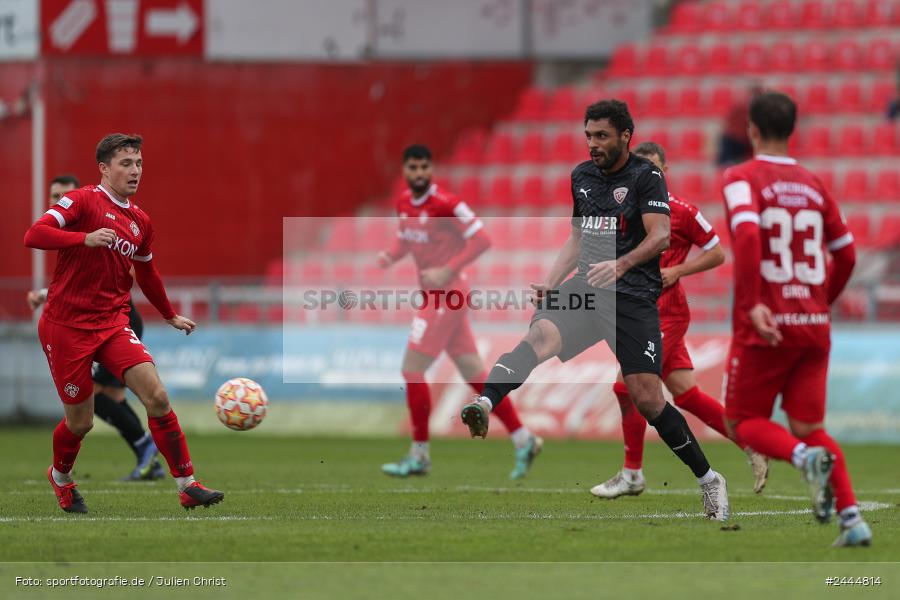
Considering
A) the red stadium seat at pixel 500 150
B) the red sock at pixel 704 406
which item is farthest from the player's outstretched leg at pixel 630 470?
the red stadium seat at pixel 500 150

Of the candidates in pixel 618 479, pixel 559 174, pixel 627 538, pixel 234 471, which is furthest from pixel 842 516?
pixel 559 174

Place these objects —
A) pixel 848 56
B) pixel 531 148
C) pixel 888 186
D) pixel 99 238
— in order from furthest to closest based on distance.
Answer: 1. pixel 531 148
2. pixel 848 56
3. pixel 888 186
4. pixel 99 238

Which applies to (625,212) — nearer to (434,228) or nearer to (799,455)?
(799,455)

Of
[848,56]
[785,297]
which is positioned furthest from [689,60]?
[785,297]

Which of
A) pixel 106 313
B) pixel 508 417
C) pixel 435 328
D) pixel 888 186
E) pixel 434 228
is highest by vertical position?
pixel 888 186

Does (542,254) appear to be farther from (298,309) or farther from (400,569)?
(400,569)

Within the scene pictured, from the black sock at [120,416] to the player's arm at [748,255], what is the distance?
20.8ft

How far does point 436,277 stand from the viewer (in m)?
12.6

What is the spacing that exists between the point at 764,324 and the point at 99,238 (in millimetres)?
3807

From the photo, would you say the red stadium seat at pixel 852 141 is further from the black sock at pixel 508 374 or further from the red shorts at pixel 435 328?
the black sock at pixel 508 374

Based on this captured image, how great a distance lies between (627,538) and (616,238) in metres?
1.87

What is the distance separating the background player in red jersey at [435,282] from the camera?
41.4ft

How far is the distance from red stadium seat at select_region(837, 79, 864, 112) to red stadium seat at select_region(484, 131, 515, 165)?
18.0 ft

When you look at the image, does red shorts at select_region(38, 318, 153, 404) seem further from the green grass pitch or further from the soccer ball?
the soccer ball
